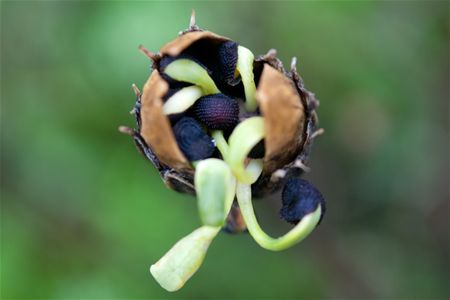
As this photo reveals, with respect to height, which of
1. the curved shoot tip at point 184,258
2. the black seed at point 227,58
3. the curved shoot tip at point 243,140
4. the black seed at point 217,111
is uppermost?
the black seed at point 227,58

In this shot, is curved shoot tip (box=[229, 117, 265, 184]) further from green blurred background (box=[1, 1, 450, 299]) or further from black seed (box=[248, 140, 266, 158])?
green blurred background (box=[1, 1, 450, 299])

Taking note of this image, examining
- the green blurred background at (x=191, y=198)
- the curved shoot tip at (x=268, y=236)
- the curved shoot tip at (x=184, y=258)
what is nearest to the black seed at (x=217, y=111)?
the curved shoot tip at (x=268, y=236)

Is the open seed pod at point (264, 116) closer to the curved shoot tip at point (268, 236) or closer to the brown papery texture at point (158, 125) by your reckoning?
the brown papery texture at point (158, 125)

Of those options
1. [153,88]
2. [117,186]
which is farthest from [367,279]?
[153,88]

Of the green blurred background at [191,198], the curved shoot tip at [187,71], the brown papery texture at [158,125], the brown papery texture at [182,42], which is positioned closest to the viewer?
the brown papery texture at [158,125]

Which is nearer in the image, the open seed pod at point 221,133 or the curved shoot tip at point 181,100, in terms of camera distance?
the open seed pod at point 221,133

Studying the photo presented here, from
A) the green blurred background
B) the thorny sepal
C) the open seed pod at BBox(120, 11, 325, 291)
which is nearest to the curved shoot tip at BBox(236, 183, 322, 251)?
the open seed pod at BBox(120, 11, 325, 291)

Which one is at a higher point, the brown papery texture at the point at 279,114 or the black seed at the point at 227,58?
the black seed at the point at 227,58

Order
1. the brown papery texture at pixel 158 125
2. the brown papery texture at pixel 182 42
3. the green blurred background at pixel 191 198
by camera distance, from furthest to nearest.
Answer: the green blurred background at pixel 191 198 → the brown papery texture at pixel 182 42 → the brown papery texture at pixel 158 125
